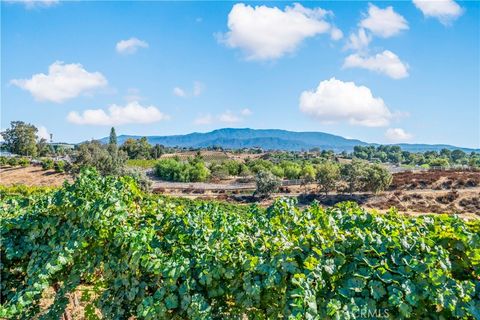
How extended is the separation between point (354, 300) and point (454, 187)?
55839mm

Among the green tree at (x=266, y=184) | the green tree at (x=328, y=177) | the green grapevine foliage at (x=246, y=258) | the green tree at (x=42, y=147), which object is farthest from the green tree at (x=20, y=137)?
the green grapevine foliage at (x=246, y=258)

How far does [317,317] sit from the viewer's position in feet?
10.6

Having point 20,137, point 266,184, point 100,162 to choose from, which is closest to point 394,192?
point 266,184

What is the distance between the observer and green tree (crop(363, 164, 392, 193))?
50000mm

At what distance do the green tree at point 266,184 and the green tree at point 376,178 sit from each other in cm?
1413

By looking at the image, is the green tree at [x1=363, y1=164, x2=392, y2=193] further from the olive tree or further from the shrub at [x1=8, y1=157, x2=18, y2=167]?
the shrub at [x1=8, y1=157, x2=18, y2=167]

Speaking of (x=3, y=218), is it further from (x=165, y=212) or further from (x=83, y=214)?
(x=165, y=212)

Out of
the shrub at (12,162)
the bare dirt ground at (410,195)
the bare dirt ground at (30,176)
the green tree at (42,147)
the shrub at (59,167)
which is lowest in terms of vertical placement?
the bare dirt ground at (410,195)

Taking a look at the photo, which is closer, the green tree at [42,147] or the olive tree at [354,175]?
the olive tree at [354,175]

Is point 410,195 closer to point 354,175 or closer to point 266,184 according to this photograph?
point 354,175

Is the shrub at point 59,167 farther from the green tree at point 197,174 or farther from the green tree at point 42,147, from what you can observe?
the green tree at point 42,147

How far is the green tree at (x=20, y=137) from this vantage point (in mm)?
83000

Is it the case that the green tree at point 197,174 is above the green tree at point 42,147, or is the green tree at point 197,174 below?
below

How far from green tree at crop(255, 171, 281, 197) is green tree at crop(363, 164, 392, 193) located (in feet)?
46.4
